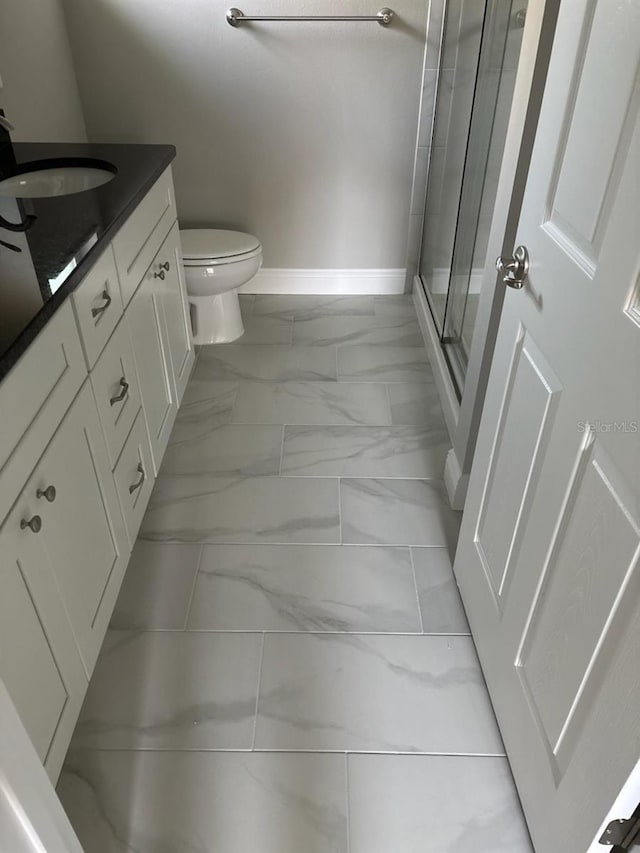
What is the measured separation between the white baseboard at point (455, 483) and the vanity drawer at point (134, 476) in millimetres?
918

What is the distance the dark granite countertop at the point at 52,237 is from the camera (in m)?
1.13

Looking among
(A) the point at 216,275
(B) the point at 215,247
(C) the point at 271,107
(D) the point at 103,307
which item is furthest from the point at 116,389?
(C) the point at 271,107

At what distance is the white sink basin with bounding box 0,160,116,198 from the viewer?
6.31 feet

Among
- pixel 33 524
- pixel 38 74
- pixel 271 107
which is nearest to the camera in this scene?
pixel 33 524

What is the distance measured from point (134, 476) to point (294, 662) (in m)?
0.63

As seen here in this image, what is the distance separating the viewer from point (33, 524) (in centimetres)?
108

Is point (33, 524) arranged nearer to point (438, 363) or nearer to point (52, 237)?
point (52, 237)

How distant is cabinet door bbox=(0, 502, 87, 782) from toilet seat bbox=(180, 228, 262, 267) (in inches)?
65.7

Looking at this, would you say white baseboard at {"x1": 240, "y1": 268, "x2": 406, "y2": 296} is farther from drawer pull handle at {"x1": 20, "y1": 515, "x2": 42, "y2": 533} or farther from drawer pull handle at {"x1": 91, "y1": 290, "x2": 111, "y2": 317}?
drawer pull handle at {"x1": 20, "y1": 515, "x2": 42, "y2": 533}

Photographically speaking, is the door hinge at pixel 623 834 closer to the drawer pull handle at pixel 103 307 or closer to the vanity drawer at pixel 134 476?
the vanity drawer at pixel 134 476

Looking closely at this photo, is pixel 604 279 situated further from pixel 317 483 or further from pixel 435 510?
pixel 317 483

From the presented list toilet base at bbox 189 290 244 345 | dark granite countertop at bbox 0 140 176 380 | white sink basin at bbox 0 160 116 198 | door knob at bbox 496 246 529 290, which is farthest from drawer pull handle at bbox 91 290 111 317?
toilet base at bbox 189 290 244 345

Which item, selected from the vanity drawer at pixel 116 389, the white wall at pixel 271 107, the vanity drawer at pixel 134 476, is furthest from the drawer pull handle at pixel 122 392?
the white wall at pixel 271 107

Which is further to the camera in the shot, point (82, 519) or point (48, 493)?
point (82, 519)
